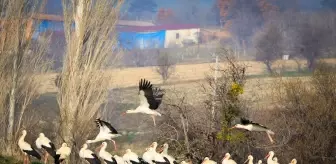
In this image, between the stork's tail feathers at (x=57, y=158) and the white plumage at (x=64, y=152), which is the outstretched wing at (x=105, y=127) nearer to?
the white plumage at (x=64, y=152)

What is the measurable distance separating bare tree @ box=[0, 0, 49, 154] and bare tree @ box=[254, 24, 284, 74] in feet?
111

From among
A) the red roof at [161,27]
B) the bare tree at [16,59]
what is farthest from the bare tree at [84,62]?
the red roof at [161,27]

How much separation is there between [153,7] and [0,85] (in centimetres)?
6083

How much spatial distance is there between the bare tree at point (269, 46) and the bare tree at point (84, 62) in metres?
36.4

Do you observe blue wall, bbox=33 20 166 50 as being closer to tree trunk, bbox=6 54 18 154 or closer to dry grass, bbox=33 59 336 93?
dry grass, bbox=33 59 336 93

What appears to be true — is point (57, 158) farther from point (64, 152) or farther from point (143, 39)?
point (143, 39)

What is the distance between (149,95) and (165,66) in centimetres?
3673

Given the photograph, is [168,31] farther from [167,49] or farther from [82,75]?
[82,75]

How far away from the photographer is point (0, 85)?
21.2 meters

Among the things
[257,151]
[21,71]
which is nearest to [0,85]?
[21,71]

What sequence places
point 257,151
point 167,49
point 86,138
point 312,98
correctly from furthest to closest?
point 167,49, point 312,98, point 257,151, point 86,138

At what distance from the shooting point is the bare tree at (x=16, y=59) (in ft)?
70.2

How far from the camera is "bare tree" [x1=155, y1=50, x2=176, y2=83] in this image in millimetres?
51513

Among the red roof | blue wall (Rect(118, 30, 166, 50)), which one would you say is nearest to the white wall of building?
blue wall (Rect(118, 30, 166, 50))
